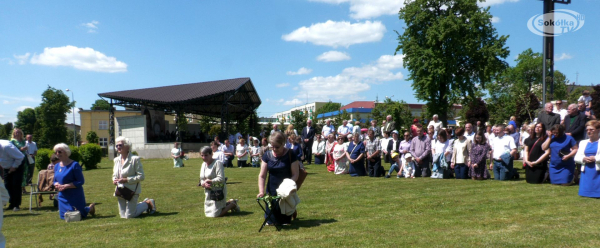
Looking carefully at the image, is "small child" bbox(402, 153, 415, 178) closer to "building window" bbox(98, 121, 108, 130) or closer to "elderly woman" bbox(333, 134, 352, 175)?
"elderly woman" bbox(333, 134, 352, 175)

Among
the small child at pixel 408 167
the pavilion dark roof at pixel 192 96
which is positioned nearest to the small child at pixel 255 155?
the small child at pixel 408 167

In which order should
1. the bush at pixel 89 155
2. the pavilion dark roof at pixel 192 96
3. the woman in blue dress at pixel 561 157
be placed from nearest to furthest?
1. the woman in blue dress at pixel 561 157
2. the bush at pixel 89 155
3. the pavilion dark roof at pixel 192 96

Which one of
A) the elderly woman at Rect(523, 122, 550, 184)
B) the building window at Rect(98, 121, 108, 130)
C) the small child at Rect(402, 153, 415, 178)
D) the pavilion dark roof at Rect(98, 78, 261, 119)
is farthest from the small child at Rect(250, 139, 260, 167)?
the building window at Rect(98, 121, 108, 130)

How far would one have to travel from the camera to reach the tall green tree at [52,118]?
5984 centimetres

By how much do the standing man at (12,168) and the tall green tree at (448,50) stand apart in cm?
2701

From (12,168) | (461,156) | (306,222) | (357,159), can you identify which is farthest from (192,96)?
(306,222)

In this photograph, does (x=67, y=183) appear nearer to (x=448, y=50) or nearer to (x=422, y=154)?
(x=422, y=154)

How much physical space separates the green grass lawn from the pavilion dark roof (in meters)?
23.7

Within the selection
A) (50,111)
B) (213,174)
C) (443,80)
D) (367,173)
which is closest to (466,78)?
(443,80)

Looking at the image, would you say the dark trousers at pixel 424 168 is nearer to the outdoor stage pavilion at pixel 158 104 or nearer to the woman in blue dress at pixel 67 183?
the woman in blue dress at pixel 67 183

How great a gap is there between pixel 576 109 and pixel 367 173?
21.1 feet

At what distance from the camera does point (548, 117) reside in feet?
36.5

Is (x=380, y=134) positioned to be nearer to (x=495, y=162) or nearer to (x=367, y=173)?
(x=367, y=173)

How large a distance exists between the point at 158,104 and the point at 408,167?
2713 centimetres
